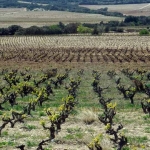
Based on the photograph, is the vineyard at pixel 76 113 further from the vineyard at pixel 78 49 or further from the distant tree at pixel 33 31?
the distant tree at pixel 33 31

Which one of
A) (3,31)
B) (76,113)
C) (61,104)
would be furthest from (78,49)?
(76,113)

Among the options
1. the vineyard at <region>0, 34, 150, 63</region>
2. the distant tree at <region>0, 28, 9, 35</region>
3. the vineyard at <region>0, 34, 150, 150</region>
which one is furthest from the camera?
the distant tree at <region>0, 28, 9, 35</region>

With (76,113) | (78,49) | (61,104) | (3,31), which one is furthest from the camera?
(3,31)

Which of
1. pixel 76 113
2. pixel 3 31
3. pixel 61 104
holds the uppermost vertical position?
pixel 76 113

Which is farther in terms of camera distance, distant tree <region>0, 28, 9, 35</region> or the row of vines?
distant tree <region>0, 28, 9, 35</region>

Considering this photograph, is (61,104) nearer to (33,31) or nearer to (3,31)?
(33,31)

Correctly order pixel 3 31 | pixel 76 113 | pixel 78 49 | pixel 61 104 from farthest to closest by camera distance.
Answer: pixel 3 31, pixel 78 49, pixel 61 104, pixel 76 113

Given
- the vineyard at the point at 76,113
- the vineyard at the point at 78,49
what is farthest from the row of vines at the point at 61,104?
the vineyard at the point at 78,49

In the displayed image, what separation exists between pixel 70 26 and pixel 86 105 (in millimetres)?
85654

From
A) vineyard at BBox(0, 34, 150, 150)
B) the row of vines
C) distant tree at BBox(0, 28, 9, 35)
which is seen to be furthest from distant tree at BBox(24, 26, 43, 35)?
the row of vines

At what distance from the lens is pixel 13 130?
61.2 feet

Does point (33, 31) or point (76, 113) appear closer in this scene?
point (76, 113)

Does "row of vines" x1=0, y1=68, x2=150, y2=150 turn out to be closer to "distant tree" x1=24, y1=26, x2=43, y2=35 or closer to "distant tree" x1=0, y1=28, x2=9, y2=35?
"distant tree" x1=24, y1=26, x2=43, y2=35

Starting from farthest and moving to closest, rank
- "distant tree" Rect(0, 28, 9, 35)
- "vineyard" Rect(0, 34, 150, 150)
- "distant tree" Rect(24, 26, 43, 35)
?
"distant tree" Rect(24, 26, 43, 35) < "distant tree" Rect(0, 28, 9, 35) < "vineyard" Rect(0, 34, 150, 150)
